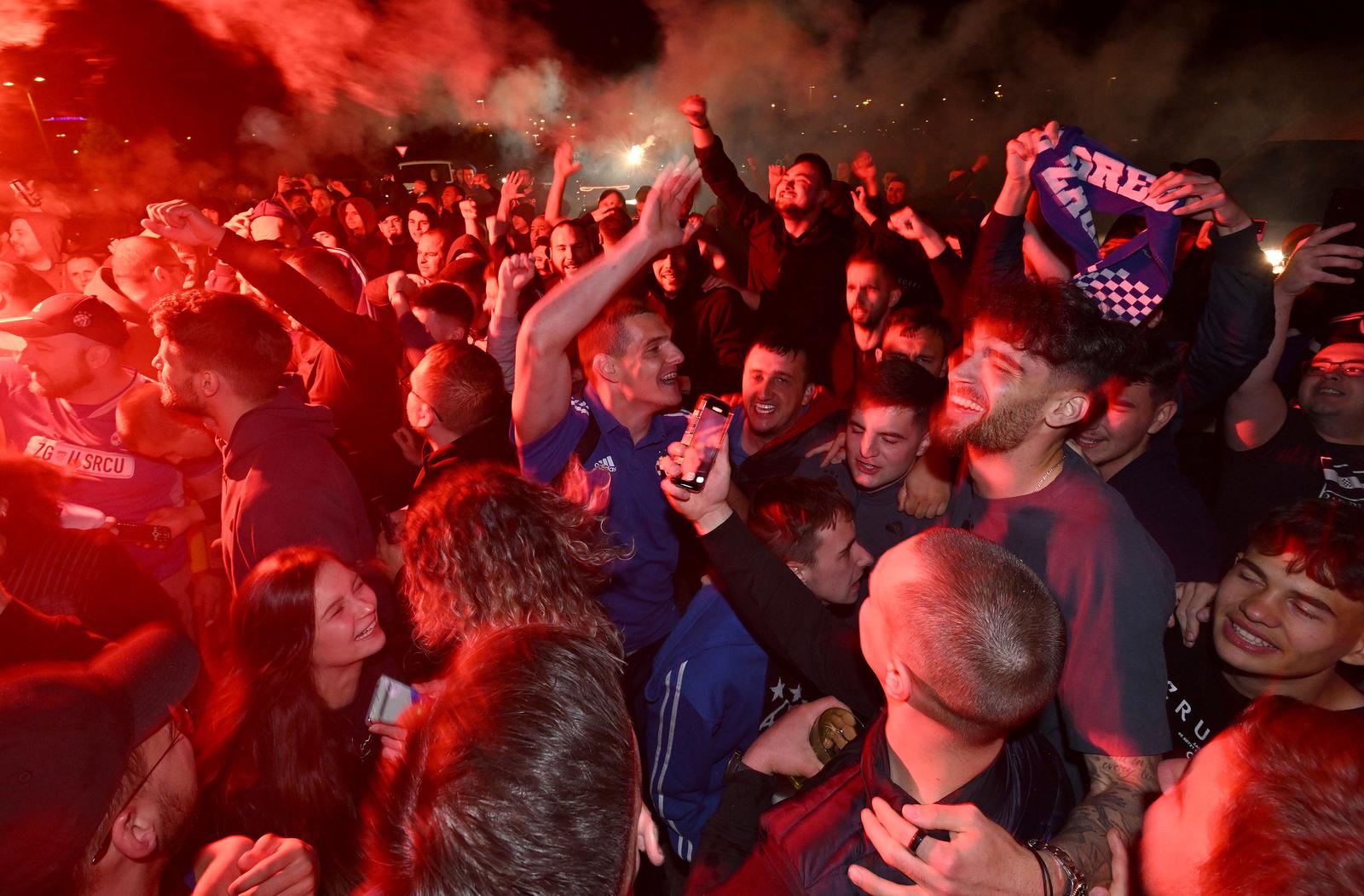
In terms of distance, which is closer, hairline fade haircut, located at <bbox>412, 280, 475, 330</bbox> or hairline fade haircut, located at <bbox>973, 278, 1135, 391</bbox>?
hairline fade haircut, located at <bbox>973, 278, 1135, 391</bbox>

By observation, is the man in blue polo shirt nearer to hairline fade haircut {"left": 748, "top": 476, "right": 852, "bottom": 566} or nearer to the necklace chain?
hairline fade haircut {"left": 748, "top": 476, "right": 852, "bottom": 566}

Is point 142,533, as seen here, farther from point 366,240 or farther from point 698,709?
point 366,240

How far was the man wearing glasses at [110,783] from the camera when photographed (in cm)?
119

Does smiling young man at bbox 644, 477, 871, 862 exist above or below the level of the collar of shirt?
below

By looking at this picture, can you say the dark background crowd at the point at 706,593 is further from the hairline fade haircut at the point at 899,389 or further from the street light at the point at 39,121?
the street light at the point at 39,121

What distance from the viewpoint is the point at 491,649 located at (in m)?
1.50

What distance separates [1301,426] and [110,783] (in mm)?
4347

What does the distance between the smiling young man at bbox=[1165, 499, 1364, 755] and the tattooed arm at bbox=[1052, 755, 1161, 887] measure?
63cm

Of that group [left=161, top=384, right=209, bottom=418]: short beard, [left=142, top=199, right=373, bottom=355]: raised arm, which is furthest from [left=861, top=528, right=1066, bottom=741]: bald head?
[left=142, top=199, right=373, bottom=355]: raised arm

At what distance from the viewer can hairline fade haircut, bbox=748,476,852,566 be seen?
104 inches

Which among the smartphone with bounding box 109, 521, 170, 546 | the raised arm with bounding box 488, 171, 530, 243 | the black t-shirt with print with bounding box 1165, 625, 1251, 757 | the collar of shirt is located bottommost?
the smartphone with bounding box 109, 521, 170, 546

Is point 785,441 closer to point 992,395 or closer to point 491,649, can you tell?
Result: point 992,395

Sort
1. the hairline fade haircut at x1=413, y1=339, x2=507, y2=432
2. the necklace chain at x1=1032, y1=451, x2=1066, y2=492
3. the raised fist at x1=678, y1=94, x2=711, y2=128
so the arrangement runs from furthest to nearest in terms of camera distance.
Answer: the raised fist at x1=678, y1=94, x2=711, y2=128
the hairline fade haircut at x1=413, y1=339, x2=507, y2=432
the necklace chain at x1=1032, y1=451, x2=1066, y2=492

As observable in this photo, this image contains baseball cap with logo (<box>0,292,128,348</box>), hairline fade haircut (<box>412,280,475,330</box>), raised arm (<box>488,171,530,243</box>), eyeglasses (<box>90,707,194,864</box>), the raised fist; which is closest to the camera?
eyeglasses (<box>90,707,194,864</box>)
